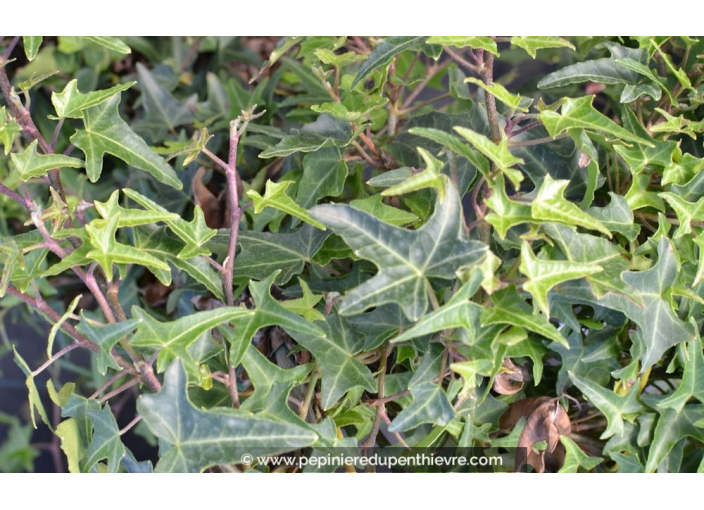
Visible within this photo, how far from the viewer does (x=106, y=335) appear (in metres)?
0.45

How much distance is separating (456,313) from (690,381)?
0.71 ft

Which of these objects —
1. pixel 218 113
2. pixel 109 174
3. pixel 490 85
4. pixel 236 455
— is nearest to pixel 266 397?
pixel 236 455

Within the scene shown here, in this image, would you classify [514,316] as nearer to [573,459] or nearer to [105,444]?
[573,459]

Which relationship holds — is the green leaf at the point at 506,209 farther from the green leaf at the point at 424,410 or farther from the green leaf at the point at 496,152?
the green leaf at the point at 424,410

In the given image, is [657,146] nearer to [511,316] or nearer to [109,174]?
[511,316]

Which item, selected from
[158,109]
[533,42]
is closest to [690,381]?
[533,42]

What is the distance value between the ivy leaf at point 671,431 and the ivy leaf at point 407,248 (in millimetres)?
229

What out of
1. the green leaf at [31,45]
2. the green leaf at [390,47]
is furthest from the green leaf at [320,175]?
the green leaf at [31,45]

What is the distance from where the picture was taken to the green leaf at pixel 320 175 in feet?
1.86

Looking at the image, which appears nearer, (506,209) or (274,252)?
(506,209)

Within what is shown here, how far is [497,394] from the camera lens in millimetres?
583

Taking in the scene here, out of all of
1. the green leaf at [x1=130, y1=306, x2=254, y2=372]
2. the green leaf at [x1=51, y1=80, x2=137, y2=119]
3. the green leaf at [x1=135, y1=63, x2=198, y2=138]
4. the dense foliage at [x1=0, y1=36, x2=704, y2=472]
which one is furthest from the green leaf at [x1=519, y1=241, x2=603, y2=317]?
the green leaf at [x1=135, y1=63, x2=198, y2=138]

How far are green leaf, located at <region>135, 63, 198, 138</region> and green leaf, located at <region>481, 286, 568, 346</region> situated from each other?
526 mm
